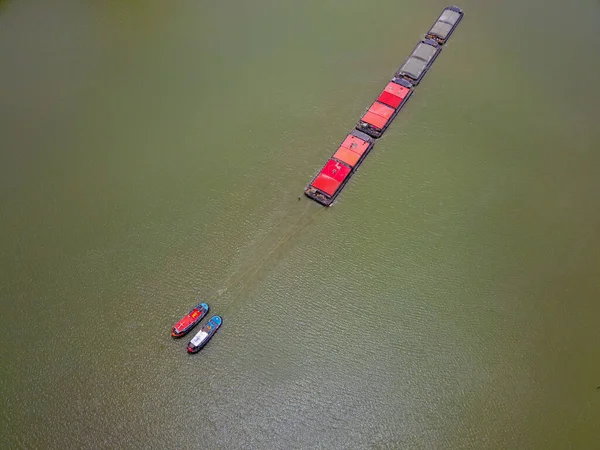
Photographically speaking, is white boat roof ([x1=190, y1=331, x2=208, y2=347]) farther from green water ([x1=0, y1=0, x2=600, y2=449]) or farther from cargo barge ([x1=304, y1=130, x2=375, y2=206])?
cargo barge ([x1=304, y1=130, x2=375, y2=206])

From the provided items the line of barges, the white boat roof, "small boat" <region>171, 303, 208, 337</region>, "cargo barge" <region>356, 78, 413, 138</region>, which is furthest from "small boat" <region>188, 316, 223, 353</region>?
"cargo barge" <region>356, 78, 413, 138</region>

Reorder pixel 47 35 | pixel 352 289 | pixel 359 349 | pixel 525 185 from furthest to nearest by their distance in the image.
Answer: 1. pixel 47 35
2. pixel 525 185
3. pixel 352 289
4. pixel 359 349

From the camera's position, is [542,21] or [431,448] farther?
[542,21]

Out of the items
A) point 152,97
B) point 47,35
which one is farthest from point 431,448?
point 47,35

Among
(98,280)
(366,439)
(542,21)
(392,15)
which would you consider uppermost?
(542,21)

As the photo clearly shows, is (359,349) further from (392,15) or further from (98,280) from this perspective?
(392,15)

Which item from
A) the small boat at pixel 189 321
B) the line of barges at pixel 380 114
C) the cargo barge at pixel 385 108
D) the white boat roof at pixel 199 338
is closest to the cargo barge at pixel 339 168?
the line of barges at pixel 380 114

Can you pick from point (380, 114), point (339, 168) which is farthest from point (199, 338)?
point (380, 114)

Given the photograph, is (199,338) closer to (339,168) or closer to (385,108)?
(339,168)
